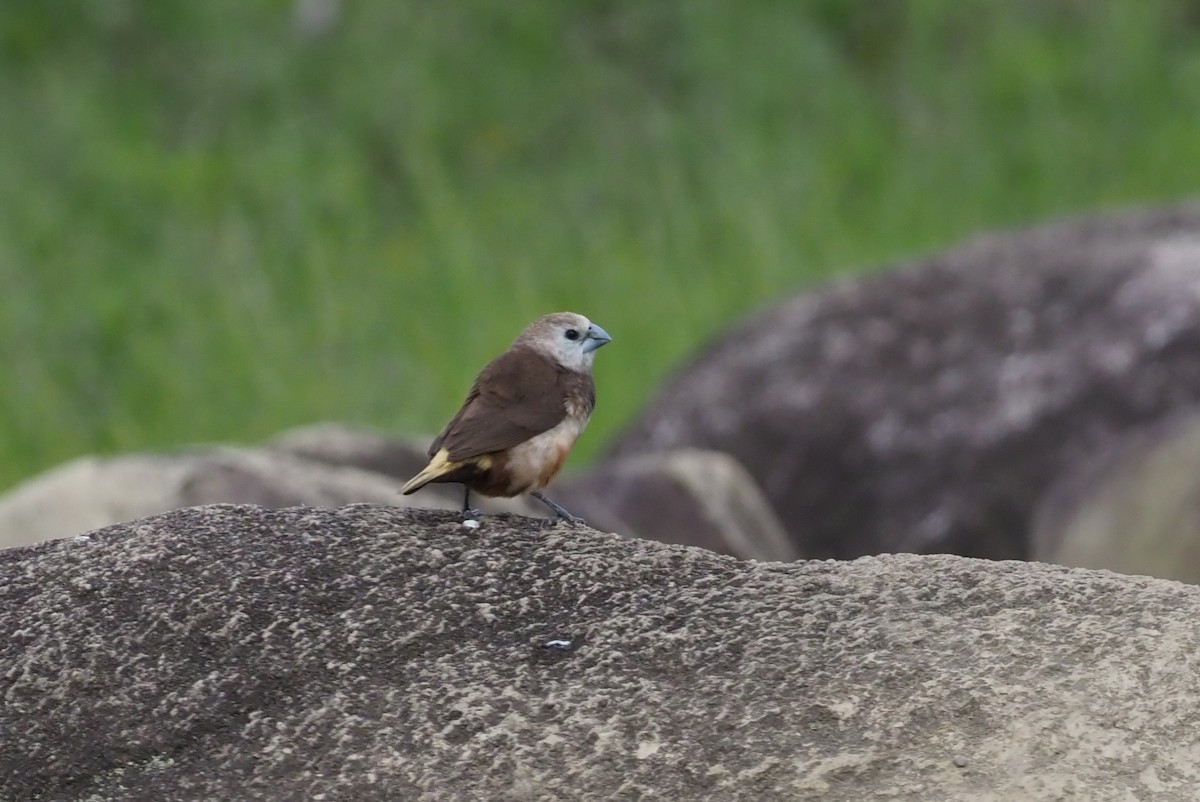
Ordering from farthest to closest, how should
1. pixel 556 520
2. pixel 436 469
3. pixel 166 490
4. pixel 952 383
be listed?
pixel 952 383 < pixel 166 490 < pixel 436 469 < pixel 556 520

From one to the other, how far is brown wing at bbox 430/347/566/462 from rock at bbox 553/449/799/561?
335 centimetres

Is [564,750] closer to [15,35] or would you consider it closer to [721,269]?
[721,269]

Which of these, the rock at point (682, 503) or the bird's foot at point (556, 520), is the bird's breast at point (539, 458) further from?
the rock at point (682, 503)

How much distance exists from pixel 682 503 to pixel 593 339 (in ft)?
11.7

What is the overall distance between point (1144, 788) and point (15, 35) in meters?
13.6

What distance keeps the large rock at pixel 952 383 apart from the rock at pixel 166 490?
2.32 metres

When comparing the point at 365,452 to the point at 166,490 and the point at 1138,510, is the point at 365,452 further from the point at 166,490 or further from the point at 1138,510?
the point at 1138,510

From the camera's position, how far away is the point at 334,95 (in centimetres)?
1426

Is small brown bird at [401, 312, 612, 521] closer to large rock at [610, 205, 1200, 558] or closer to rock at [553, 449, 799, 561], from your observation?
rock at [553, 449, 799, 561]

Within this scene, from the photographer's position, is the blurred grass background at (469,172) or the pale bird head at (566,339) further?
the blurred grass background at (469,172)

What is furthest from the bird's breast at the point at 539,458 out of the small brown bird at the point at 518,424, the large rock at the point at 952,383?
the large rock at the point at 952,383

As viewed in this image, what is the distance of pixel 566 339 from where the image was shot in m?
4.40

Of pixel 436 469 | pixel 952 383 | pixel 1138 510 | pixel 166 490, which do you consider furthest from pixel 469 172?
pixel 436 469

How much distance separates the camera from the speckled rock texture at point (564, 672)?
3.08m
